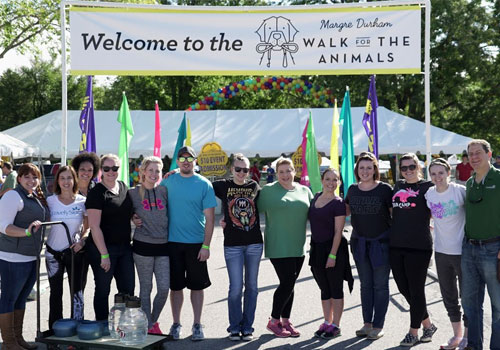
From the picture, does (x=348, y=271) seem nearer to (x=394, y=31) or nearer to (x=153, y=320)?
(x=153, y=320)

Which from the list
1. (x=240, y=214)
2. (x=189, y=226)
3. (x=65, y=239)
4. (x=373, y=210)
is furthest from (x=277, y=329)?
(x=65, y=239)

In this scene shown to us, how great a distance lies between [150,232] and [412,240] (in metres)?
2.47

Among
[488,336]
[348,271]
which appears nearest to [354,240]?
[348,271]

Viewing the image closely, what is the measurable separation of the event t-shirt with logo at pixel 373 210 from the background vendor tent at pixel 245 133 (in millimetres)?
14395

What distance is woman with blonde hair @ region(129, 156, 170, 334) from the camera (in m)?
5.49

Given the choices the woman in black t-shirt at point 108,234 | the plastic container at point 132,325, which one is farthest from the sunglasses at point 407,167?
the plastic container at point 132,325

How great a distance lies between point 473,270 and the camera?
196 inches

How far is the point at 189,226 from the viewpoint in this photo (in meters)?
5.61

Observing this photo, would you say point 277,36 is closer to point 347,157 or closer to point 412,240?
point 347,157

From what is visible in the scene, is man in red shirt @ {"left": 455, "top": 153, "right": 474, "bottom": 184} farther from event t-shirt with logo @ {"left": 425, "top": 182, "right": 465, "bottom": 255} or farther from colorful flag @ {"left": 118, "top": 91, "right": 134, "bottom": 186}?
event t-shirt with logo @ {"left": 425, "top": 182, "right": 465, "bottom": 255}

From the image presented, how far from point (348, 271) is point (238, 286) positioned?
1141 mm

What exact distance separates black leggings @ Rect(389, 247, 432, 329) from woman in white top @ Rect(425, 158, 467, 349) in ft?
0.55

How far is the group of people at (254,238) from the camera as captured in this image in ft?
16.5

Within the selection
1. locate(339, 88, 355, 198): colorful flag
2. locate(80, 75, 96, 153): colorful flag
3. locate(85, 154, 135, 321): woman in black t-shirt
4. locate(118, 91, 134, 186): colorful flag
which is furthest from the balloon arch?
locate(85, 154, 135, 321): woman in black t-shirt
